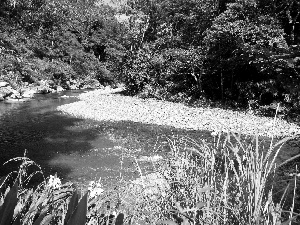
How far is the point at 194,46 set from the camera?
16.5 meters

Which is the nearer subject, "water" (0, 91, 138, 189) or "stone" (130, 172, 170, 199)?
"stone" (130, 172, 170, 199)

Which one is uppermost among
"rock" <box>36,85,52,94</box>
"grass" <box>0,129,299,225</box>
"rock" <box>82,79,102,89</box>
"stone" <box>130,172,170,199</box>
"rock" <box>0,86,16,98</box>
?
"grass" <box>0,129,299,225</box>

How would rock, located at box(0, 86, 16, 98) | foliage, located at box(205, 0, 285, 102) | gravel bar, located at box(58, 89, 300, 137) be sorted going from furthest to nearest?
1. rock, located at box(0, 86, 16, 98)
2. foliage, located at box(205, 0, 285, 102)
3. gravel bar, located at box(58, 89, 300, 137)

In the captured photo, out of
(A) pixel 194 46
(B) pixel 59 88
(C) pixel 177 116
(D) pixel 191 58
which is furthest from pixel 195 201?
(B) pixel 59 88

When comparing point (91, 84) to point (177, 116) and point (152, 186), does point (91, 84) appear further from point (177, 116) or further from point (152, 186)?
point (152, 186)

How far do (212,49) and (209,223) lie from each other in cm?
1478

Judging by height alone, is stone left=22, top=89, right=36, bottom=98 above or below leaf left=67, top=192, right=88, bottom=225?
below

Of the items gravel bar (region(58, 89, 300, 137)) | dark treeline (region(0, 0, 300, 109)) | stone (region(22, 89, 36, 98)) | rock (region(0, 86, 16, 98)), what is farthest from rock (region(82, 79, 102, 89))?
gravel bar (region(58, 89, 300, 137))

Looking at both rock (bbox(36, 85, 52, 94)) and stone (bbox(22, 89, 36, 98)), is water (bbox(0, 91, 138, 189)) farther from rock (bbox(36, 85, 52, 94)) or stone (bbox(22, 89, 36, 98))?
rock (bbox(36, 85, 52, 94))

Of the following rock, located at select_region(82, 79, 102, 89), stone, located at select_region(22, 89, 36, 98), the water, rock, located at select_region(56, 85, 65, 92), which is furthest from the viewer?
rock, located at select_region(82, 79, 102, 89)

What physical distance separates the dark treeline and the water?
2.11 metres

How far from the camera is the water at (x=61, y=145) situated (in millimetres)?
6461

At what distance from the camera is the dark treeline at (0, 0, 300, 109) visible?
23.3ft

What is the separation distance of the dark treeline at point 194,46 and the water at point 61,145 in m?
2.11
